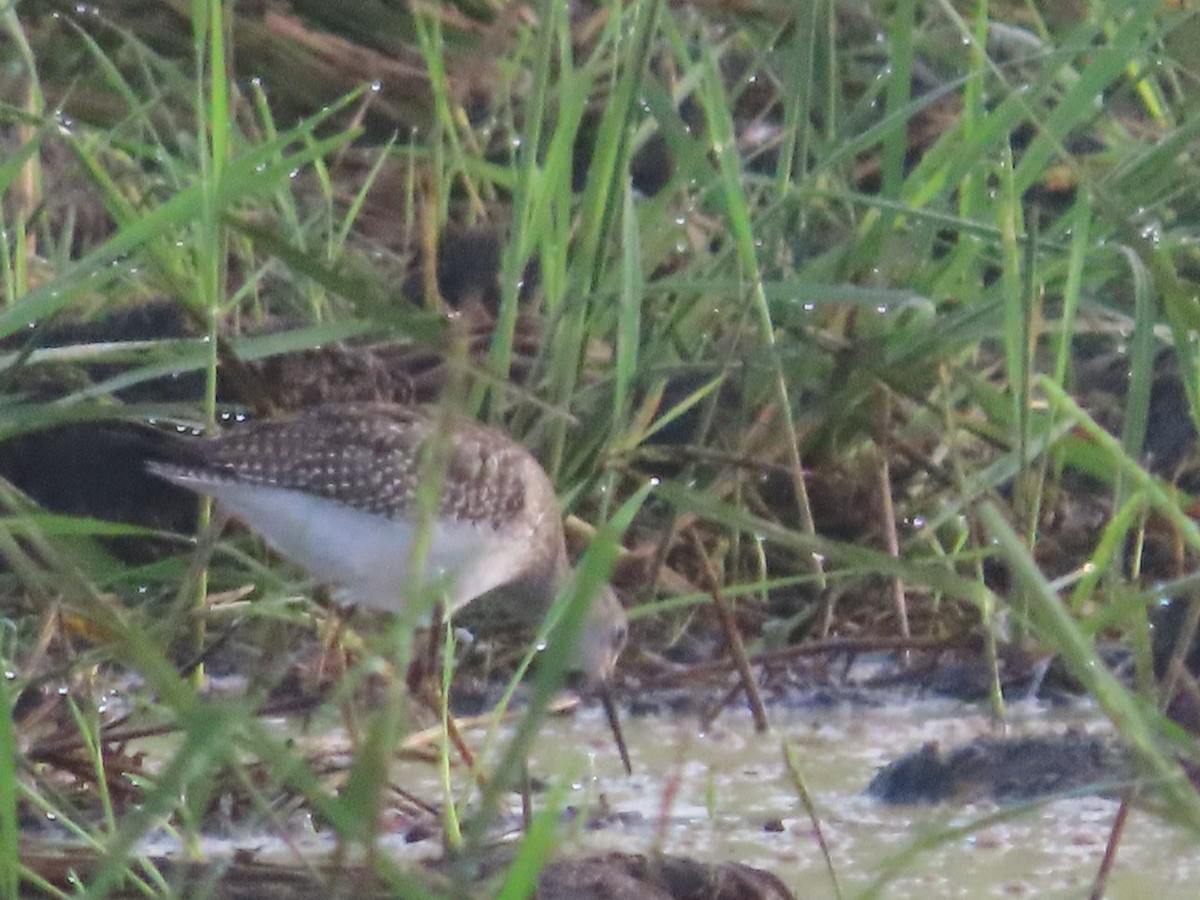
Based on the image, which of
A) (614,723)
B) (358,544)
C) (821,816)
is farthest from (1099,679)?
(358,544)

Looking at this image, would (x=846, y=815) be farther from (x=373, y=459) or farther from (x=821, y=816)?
(x=373, y=459)

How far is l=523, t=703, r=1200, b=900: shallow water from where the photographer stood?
2760 millimetres

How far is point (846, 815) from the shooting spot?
10.1 feet

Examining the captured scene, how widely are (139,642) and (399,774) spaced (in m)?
1.71

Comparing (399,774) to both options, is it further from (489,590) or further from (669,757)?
(489,590)

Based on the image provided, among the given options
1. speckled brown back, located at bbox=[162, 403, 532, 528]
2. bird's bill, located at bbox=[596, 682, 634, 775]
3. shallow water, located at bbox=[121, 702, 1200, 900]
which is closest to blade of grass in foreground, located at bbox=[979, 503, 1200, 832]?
shallow water, located at bbox=[121, 702, 1200, 900]

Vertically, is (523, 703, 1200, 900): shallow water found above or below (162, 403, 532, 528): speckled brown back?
below

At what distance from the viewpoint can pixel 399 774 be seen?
3262mm

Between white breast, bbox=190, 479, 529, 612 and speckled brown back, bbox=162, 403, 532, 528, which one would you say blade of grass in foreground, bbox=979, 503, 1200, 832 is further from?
speckled brown back, bbox=162, 403, 532, 528

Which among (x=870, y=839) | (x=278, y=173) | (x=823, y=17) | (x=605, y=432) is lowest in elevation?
(x=870, y=839)

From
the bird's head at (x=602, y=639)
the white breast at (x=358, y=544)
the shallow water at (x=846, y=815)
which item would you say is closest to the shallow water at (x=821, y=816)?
the shallow water at (x=846, y=815)

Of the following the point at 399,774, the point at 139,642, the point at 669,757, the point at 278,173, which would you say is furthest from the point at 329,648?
the point at 139,642

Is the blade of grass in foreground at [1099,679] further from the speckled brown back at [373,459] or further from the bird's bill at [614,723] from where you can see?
the speckled brown back at [373,459]

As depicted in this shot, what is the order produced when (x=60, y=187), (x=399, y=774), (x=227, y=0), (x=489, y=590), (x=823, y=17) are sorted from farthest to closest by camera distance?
(x=60, y=187) → (x=489, y=590) → (x=823, y=17) → (x=227, y=0) → (x=399, y=774)
